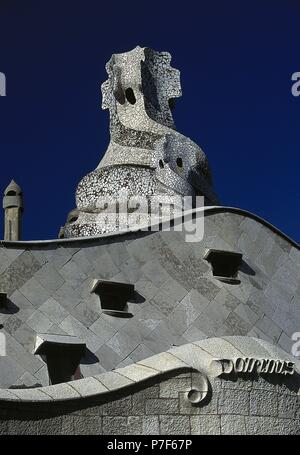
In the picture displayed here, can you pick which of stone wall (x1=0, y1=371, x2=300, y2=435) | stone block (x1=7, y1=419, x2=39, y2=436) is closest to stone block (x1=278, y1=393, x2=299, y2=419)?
stone wall (x1=0, y1=371, x2=300, y2=435)

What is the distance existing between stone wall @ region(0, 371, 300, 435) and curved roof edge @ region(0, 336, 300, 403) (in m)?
0.04

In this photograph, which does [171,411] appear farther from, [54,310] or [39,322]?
[54,310]

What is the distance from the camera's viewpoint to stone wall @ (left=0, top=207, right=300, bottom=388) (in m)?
9.45

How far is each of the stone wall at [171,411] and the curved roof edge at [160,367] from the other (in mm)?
43

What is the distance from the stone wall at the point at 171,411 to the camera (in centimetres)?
582

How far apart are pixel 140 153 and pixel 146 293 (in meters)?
5.13

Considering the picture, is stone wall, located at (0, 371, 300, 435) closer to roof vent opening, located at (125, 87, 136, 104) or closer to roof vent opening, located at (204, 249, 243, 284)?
roof vent opening, located at (204, 249, 243, 284)

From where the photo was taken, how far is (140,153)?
1496 centimetres

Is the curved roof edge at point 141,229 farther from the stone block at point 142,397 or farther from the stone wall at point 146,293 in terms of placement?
the stone block at point 142,397

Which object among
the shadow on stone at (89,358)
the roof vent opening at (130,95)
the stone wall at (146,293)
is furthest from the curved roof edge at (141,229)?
the roof vent opening at (130,95)

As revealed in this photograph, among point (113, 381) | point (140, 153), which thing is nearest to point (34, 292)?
point (113, 381)

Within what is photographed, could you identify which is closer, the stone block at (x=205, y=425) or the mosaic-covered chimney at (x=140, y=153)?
the stone block at (x=205, y=425)

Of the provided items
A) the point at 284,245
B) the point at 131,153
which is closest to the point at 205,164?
the point at 131,153

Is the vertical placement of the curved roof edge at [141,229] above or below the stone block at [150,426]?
above
